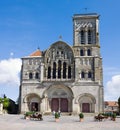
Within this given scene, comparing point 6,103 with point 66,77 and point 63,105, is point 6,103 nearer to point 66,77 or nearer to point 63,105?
point 63,105

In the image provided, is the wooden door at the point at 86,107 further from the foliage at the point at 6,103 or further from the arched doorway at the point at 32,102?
the foliage at the point at 6,103

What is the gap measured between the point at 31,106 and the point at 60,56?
11535mm

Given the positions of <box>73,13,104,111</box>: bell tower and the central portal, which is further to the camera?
the central portal

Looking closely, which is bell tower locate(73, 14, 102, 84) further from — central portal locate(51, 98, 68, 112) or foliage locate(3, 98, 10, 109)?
foliage locate(3, 98, 10, 109)

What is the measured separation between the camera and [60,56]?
55281mm

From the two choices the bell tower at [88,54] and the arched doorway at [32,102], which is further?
the arched doorway at [32,102]

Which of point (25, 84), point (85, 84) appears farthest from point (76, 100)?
point (25, 84)

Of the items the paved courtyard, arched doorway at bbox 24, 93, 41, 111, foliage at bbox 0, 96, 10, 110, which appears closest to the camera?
the paved courtyard

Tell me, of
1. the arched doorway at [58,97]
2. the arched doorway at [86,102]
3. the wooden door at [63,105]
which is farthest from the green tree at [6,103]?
the arched doorway at [86,102]

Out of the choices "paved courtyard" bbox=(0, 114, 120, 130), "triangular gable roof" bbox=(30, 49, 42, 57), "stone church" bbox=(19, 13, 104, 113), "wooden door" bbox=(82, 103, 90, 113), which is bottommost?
"paved courtyard" bbox=(0, 114, 120, 130)

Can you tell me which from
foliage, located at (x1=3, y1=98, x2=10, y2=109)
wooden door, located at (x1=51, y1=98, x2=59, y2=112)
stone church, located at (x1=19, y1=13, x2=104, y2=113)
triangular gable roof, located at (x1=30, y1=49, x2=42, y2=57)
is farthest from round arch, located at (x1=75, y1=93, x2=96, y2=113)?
foliage, located at (x1=3, y1=98, x2=10, y2=109)

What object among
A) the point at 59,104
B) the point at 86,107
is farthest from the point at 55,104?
the point at 86,107

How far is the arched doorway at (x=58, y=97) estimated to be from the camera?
5350 cm

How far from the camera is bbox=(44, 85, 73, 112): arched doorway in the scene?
5350 cm
